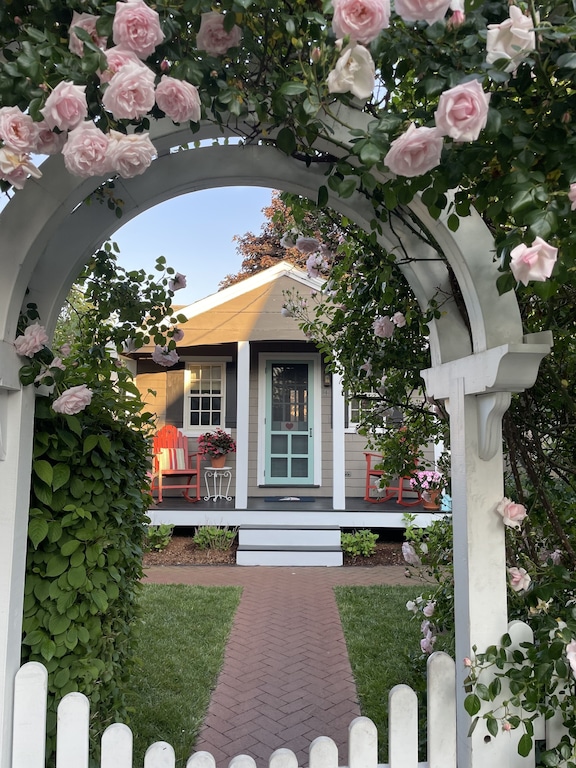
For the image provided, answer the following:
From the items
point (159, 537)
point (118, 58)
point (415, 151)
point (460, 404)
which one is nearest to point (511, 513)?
point (460, 404)

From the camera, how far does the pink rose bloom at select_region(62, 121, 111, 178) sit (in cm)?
117

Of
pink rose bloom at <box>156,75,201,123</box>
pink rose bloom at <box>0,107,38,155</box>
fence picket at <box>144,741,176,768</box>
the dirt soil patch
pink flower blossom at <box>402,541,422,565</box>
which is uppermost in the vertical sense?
pink rose bloom at <box>156,75,201,123</box>

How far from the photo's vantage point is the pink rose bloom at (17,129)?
1.21 metres

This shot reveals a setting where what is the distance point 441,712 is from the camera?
1635 millimetres

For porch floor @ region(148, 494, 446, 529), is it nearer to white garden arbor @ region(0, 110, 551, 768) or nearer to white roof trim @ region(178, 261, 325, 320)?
white roof trim @ region(178, 261, 325, 320)

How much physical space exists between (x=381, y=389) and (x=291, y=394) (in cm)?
601

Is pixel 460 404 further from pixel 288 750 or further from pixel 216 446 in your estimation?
pixel 216 446

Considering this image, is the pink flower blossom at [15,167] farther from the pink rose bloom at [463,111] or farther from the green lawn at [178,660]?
the green lawn at [178,660]

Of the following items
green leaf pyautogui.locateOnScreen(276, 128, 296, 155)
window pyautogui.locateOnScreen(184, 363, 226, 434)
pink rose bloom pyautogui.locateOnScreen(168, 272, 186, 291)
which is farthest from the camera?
window pyautogui.locateOnScreen(184, 363, 226, 434)

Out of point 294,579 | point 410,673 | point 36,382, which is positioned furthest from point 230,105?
point 294,579

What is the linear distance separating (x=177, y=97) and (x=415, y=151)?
54 centimetres

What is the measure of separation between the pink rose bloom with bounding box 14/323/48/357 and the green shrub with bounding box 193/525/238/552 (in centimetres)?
643

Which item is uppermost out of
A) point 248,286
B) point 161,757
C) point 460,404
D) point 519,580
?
point 248,286

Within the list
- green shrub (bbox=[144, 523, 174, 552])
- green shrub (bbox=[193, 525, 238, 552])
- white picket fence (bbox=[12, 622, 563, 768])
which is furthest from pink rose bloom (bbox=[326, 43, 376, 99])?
green shrub (bbox=[144, 523, 174, 552])
